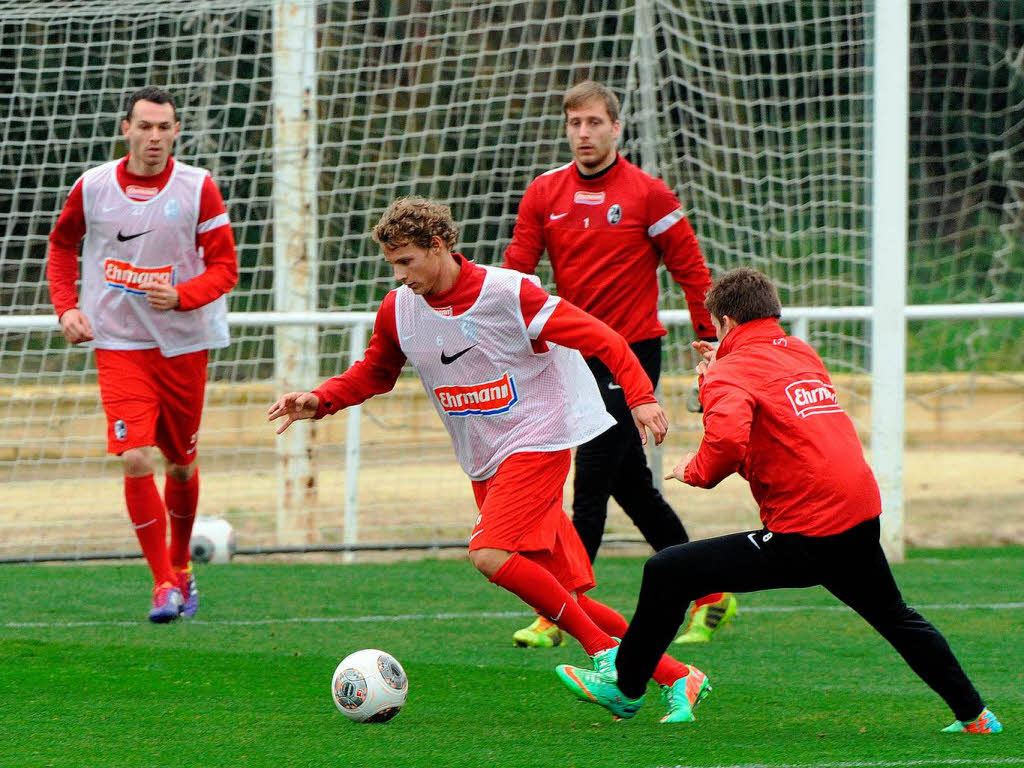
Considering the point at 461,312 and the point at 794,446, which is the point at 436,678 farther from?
the point at 794,446

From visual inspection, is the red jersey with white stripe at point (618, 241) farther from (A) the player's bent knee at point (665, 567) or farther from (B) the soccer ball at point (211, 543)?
(B) the soccer ball at point (211, 543)

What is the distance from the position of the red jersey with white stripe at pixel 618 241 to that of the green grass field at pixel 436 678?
1364 millimetres

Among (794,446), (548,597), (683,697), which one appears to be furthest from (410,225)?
(683,697)

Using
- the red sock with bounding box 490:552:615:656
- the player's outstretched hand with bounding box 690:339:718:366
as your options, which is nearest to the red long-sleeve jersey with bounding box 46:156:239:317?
the red sock with bounding box 490:552:615:656

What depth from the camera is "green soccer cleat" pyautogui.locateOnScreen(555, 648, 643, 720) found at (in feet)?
14.3

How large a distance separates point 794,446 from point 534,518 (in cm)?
87

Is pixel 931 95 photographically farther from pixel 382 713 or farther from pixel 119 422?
pixel 382 713

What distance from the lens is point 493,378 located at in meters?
4.62

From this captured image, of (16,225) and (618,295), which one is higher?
(16,225)

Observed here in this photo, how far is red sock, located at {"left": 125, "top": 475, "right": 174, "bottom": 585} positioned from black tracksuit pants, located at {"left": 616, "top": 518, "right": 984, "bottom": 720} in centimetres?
266

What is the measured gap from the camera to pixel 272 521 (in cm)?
984

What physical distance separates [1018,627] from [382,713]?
313 centimetres

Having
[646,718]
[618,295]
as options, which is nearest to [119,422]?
[618,295]

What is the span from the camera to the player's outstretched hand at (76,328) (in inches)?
235
